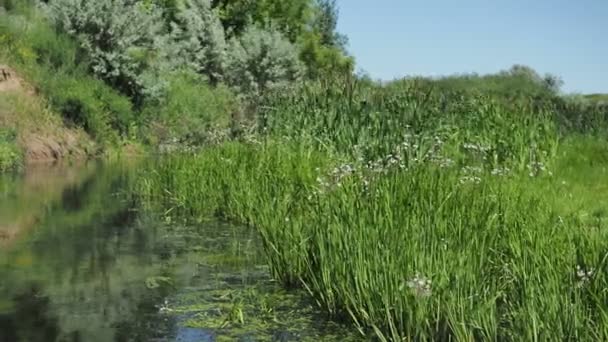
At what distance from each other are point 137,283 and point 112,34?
22223 millimetres

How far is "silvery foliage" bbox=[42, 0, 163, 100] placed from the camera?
29.7 meters

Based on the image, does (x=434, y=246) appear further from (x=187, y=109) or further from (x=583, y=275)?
(x=187, y=109)

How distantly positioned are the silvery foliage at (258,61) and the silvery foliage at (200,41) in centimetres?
84

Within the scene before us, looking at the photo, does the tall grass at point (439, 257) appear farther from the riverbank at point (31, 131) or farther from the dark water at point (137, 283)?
the riverbank at point (31, 131)

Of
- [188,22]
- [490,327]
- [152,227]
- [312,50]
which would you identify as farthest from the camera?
[312,50]

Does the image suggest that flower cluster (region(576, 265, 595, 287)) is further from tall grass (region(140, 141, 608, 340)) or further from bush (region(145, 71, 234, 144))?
bush (region(145, 71, 234, 144))

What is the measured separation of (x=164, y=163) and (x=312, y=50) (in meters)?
36.8

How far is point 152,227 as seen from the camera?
504 inches

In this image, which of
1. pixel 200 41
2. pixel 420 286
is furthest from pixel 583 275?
pixel 200 41

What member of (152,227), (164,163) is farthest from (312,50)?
(152,227)

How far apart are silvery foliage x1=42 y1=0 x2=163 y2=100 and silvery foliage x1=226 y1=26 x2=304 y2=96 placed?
801 centimetres

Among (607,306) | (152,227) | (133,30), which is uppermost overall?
(133,30)

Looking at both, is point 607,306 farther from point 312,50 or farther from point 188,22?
point 312,50

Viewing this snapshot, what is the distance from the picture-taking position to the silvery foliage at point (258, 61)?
3856 cm
